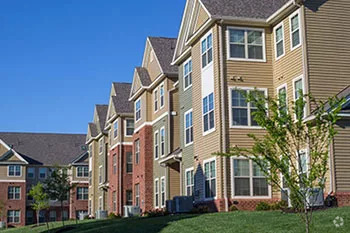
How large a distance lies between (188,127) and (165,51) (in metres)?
8.87

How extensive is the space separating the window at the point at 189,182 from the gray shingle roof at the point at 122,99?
16.7 metres

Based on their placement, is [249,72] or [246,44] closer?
[249,72]

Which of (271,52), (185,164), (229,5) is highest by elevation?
(229,5)

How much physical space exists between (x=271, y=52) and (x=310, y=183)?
1652cm

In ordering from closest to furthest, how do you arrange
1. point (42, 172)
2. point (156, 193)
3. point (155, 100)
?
point (156, 193)
point (155, 100)
point (42, 172)

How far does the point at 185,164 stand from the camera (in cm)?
3319

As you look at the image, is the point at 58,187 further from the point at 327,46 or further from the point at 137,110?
the point at 327,46

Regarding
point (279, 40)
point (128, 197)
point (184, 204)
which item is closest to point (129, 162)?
point (128, 197)

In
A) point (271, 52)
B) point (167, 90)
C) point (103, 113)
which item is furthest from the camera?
point (103, 113)

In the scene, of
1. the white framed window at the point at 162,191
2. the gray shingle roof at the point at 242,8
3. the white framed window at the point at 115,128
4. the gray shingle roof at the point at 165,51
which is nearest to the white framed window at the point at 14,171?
the white framed window at the point at 115,128

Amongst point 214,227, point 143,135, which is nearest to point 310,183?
point 214,227

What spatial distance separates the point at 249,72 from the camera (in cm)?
2825

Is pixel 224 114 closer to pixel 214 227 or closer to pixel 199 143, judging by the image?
pixel 199 143

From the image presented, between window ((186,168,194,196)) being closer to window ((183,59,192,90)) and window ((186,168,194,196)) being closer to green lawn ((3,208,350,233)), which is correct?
window ((183,59,192,90))
